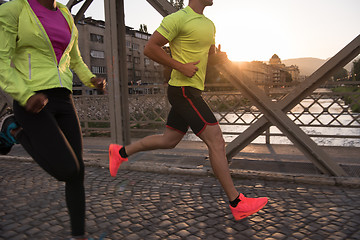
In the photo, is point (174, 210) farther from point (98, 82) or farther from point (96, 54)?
point (96, 54)

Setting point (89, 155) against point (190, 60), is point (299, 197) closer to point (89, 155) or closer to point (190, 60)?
point (190, 60)

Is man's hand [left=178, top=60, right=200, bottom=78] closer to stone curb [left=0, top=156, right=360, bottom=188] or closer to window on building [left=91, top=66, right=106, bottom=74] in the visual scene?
stone curb [left=0, top=156, right=360, bottom=188]

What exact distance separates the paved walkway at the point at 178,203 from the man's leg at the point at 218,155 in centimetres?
27

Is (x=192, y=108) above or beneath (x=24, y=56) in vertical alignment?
beneath

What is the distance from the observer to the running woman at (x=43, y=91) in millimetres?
1880

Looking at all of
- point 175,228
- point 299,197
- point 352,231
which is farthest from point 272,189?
point 175,228

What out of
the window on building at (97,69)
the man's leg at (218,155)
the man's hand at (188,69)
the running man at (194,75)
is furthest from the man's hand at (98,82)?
the window on building at (97,69)

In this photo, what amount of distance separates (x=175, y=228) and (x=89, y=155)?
3177mm

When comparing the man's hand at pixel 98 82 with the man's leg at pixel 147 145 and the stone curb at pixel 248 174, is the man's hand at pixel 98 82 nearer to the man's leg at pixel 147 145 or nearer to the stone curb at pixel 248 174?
the man's leg at pixel 147 145

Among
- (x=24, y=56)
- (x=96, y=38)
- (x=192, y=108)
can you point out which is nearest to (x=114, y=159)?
(x=192, y=108)

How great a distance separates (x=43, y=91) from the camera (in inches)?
78.4

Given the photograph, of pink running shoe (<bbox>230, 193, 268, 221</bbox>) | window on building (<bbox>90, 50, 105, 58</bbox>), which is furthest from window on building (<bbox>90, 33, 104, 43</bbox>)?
pink running shoe (<bbox>230, 193, 268, 221</bbox>)

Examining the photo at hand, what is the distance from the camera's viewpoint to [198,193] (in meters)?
3.42

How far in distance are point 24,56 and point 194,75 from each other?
1371 mm
